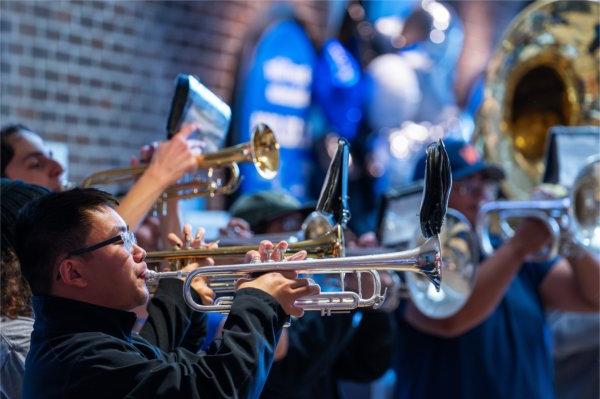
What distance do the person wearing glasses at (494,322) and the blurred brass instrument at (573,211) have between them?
51 mm

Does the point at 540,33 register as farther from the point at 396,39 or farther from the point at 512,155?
the point at 396,39

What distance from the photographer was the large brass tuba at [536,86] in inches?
188

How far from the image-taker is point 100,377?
2.12 meters

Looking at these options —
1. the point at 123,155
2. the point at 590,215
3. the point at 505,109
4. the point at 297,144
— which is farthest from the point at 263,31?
the point at 590,215

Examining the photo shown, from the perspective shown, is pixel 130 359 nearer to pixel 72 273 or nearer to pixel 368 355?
pixel 72 273

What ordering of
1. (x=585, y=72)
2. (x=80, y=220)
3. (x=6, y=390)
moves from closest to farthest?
(x=80, y=220) → (x=6, y=390) → (x=585, y=72)

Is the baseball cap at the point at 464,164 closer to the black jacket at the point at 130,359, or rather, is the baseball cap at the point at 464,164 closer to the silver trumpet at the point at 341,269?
the silver trumpet at the point at 341,269

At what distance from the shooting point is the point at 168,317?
2598 millimetres

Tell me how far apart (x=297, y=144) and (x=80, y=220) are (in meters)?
4.64

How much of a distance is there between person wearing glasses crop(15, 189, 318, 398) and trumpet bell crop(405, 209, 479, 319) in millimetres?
1660

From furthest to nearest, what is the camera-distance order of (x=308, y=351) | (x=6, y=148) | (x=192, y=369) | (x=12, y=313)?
(x=308, y=351) → (x=6, y=148) → (x=12, y=313) → (x=192, y=369)

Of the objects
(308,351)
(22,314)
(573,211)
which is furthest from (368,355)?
(22,314)

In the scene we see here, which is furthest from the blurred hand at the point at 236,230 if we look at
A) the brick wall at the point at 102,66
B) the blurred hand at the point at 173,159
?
the brick wall at the point at 102,66

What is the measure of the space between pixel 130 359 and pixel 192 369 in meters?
0.14
